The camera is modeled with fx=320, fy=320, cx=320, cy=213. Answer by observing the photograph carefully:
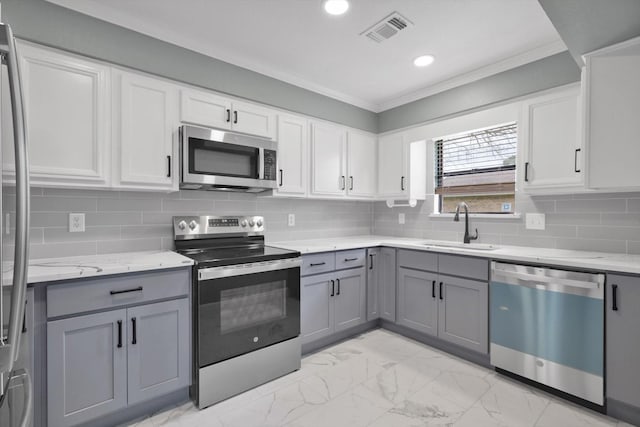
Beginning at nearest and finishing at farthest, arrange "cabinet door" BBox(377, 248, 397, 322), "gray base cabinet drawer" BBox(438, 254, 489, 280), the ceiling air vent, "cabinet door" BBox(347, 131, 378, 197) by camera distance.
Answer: the ceiling air vent
"gray base cabinet drawer" BBox(438, 254, 489, 280)
"cabinet door" BBox(377, 248, 397, 322)
"cabinet door" BBox(347, 131, 378, 197)

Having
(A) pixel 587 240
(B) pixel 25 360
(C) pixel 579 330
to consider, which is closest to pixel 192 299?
(B) pixel 25 360

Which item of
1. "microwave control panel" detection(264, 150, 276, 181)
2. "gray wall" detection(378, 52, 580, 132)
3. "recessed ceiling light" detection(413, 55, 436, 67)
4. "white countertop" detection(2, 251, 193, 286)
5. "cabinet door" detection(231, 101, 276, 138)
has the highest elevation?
"recessed ceiling light" detection(413, 55, 436, 67)

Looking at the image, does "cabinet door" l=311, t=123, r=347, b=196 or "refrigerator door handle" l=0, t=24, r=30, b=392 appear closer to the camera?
"refrigerator door handle" l=0, t=24, r=30, b=392

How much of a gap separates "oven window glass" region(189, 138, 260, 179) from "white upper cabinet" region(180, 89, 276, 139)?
19 centimetres

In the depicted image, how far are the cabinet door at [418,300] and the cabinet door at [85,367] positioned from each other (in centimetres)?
222

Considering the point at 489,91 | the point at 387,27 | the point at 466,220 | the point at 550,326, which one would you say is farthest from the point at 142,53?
the point at 550,326

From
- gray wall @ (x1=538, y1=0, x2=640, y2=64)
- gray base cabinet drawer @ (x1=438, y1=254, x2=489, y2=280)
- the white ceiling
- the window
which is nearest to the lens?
gray wall @ (x1=538, y1=0, x2=640, y2=64)

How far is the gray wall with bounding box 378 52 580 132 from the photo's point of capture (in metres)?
2.43

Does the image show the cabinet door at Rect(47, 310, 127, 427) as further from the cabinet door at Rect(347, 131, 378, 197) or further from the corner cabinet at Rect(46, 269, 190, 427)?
the cabinet door at Rect(347, 131, 378, 197)

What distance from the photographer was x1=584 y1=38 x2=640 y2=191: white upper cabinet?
6.05 ft

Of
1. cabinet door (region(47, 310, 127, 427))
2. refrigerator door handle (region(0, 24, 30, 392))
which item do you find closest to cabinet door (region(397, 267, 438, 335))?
cabinet door (region(47, 310, 127, 427))

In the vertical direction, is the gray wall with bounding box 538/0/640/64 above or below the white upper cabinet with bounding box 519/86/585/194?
above

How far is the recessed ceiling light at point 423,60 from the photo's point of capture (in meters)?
2.68

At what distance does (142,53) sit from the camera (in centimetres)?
219
